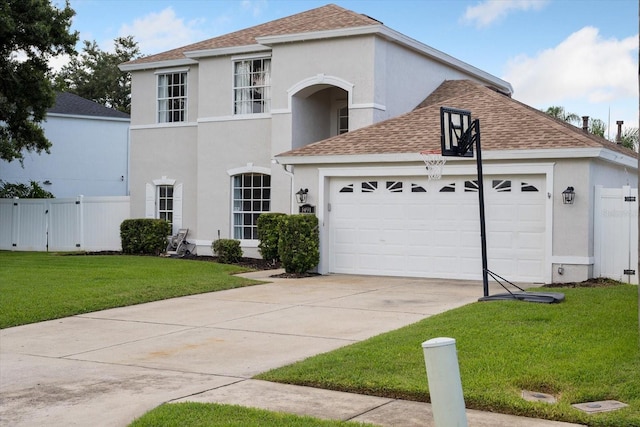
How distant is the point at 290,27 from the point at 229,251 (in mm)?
6835

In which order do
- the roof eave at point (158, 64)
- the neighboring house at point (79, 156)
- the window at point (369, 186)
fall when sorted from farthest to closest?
the neighboring house at point (79, 156) → the roof eave at point (158, 64) → the window at point (369, 186)

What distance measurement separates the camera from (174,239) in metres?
25.6

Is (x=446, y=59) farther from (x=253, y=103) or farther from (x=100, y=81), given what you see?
(x=100, y=81)

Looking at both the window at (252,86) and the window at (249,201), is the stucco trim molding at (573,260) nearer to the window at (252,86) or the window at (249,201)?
the window at (249,201)

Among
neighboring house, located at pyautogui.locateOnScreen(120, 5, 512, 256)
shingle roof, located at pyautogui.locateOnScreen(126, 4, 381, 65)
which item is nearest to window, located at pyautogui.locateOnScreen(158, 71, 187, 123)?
neighboring house, located at pyautogui.locateOnScreen(120, 5, 512, 256)

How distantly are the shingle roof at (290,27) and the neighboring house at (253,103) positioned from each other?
6cm

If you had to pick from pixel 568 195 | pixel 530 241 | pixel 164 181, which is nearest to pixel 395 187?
pixel 530 241

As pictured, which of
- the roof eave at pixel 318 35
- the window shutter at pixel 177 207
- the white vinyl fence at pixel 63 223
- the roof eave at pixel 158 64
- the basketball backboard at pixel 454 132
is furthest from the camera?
the white vinyl fence at pixel 63 223

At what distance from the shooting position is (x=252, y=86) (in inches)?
958

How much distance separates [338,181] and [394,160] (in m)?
1.78

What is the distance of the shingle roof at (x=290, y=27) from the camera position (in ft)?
74.6

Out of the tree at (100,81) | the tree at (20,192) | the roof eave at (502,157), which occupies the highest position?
the tree at (100,81)

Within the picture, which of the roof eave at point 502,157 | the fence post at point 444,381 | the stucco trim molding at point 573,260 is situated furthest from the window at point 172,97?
the fence post at point 444,381

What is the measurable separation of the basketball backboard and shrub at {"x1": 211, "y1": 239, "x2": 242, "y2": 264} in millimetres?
10822
